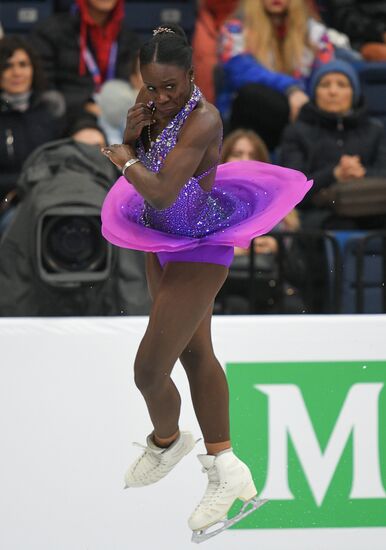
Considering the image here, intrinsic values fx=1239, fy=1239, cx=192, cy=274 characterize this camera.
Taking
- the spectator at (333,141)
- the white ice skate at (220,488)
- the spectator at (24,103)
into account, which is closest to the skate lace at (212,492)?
the white ice skate at (220,488)

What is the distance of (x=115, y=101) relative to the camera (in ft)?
21.2

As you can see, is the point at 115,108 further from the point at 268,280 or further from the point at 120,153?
the point at 120,153

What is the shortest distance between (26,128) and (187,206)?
2.80 meters

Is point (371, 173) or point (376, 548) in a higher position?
point (371, 173)

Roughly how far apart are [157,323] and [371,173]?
9.21 feet

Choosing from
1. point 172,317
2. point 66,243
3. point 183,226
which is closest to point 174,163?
point 183,226

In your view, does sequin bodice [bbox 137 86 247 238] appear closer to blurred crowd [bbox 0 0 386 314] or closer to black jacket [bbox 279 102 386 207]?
blurred crowd [bbox 0 0 386 314]

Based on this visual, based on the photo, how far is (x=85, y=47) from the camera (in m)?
7.01

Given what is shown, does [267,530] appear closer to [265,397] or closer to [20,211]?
[265,397]

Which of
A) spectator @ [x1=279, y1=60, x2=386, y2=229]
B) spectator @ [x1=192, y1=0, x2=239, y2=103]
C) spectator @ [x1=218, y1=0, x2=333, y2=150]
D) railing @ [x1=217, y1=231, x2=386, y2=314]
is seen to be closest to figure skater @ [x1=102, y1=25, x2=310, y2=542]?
railing @ [x1=217, y1=231, x2=386, y2=314]

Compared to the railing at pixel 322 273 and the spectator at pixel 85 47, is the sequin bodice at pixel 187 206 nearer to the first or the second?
the railing at pixel 322 273

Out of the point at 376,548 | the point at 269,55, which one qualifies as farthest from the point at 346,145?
the point at 376,548

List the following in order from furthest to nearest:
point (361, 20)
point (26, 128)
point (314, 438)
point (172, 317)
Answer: point (361, 20) → point (26, 128) → point (314, 438) → point (172, 317)

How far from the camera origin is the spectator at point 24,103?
6363 millimetres
